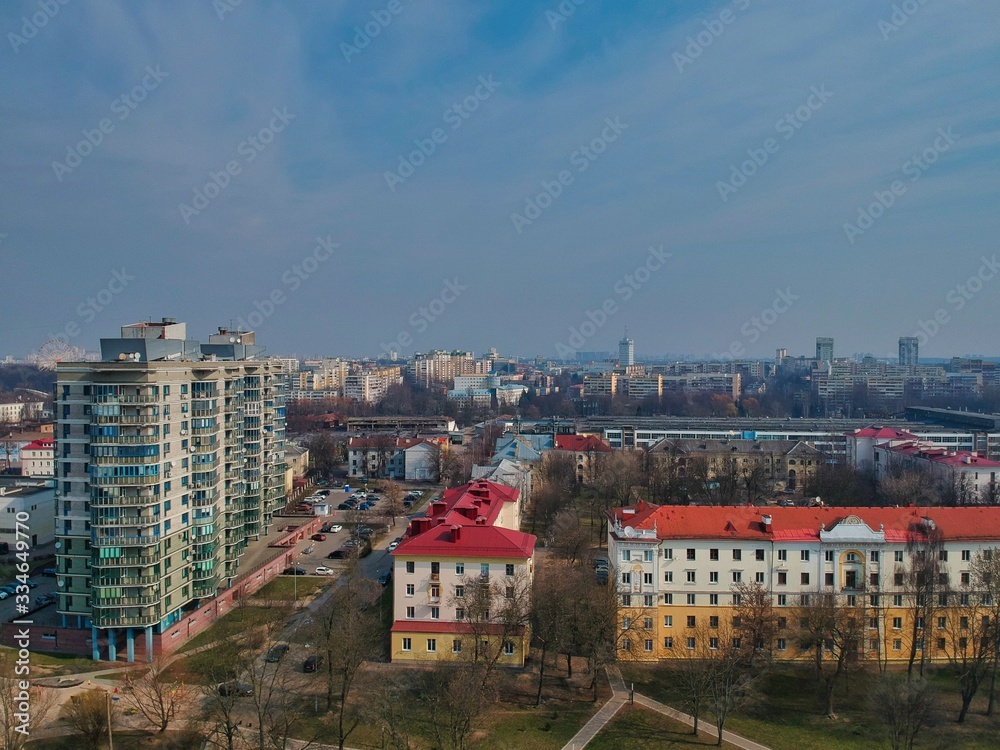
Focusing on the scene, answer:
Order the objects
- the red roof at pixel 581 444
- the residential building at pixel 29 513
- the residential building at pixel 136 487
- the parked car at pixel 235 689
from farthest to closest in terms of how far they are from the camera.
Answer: the red roof at pixel 581 444, the residential building at pixel 29 513, the residential building at pixel 136 487, the parked car at pixel 235 689

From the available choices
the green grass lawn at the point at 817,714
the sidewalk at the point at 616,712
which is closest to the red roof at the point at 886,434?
the green grass lawn at the point at 817,714

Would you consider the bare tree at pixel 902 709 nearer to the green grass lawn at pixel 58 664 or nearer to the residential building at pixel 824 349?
the green grass lawn at pixel 58 664

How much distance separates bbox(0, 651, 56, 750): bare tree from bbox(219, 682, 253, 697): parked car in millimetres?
3603

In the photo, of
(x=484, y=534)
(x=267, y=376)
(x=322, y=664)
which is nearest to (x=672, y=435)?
(x=267, y=376)

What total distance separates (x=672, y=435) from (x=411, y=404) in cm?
5379

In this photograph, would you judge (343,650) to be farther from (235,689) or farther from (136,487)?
(136,487)

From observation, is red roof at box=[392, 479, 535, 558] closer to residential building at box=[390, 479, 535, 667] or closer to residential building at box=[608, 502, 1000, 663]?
residential building at box=[390, 479, 535, 667]

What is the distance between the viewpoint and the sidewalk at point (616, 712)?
53.0 ft

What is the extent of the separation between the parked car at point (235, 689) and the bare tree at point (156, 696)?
0.97m

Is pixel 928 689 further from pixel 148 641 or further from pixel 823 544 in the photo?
pixel 148 641

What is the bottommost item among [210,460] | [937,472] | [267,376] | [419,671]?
[419,671]

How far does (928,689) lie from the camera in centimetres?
1723

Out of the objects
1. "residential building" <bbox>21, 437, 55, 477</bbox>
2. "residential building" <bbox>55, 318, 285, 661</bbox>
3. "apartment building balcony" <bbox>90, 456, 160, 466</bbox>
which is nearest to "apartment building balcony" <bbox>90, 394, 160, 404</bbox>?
"residential building" <bbox>55, 318, 285, 661</bbox>

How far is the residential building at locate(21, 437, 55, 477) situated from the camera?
4459 cm
